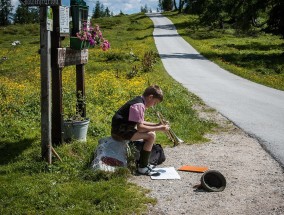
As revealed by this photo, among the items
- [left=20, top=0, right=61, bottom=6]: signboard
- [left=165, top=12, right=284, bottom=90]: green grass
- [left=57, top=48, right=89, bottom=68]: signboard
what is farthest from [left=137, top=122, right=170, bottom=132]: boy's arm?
[left=165, top=12, right=284, bottom=90]: green grass

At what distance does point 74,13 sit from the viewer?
24.9ft

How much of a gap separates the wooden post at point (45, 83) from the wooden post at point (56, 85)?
466 millimetres

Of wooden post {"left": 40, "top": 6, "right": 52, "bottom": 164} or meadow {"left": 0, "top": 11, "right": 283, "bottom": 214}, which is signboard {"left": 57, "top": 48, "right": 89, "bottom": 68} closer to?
wooden post {"left": 40, "top": 6, "right": 52, "bottom": 164}

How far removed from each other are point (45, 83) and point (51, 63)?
1.94 ft

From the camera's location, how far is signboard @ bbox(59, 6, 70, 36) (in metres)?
6.76

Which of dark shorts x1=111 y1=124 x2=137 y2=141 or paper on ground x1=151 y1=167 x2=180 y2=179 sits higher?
dark shorts x1=111 y1=124 x2=137 y2=141

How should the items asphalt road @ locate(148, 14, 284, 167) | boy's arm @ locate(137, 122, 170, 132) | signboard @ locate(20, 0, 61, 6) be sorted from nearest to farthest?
signboard @ locate(20, 0, 61, 6), boy's arm @ locate(137, 122, 170, 132), asphalt road @ locate(148, 14, 284, 167)

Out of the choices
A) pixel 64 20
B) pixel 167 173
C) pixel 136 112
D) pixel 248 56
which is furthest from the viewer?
pixel 248 56

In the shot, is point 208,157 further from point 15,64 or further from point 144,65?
point 15,64

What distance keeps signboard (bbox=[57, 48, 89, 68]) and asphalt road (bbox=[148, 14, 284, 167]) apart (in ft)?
13.3

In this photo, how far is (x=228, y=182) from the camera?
242 inches

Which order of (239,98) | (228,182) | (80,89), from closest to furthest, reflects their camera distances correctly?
(228,182) < (80,89) < (239,98)

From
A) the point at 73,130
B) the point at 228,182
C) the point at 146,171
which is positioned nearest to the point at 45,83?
the point at 73,130

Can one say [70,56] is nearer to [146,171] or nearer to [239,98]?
[146,171]
